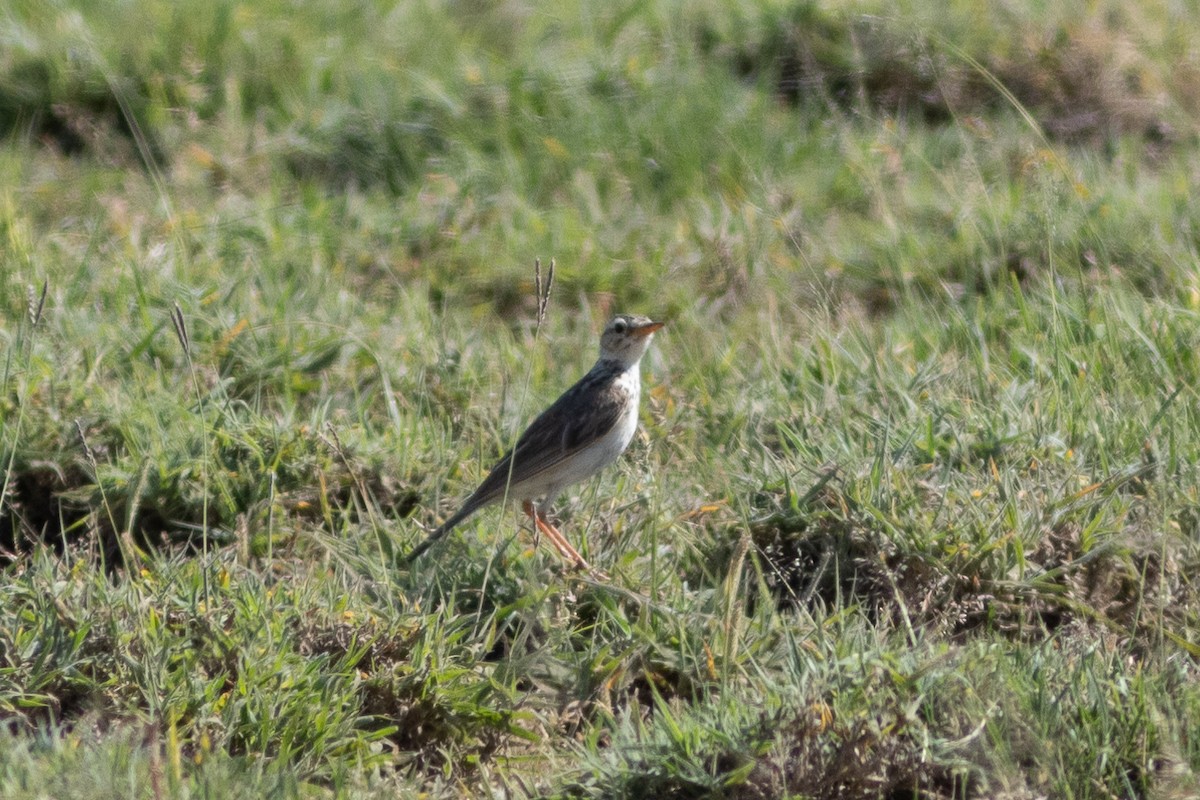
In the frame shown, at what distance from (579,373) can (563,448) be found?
4.18ft

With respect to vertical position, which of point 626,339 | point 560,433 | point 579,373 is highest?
point 626,339

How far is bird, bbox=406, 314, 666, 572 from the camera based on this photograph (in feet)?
15.9

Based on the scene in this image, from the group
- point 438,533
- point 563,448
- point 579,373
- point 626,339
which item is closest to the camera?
point 438,533

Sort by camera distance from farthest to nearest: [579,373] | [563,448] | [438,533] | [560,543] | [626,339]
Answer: [579,373], [626,339], [563,448], [438,533], [560,543]

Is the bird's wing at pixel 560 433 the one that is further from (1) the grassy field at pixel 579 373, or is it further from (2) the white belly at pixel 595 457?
(1) the grassy field at pixel 579 373

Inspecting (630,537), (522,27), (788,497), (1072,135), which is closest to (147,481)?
(630,537)

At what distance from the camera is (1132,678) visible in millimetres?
3598

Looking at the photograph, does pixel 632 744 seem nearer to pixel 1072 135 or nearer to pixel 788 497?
pixel 788 497

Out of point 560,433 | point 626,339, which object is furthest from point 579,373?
point 560,433

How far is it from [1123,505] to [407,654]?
2211 mm

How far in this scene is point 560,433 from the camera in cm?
502

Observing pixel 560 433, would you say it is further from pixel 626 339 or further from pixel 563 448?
pixel 626 339

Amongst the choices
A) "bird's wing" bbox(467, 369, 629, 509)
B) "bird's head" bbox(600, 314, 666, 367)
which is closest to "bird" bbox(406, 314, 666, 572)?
"bird's wing" bbox(467, 369, 629, 509)

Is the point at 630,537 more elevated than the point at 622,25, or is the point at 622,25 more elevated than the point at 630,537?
the point at 622,25
